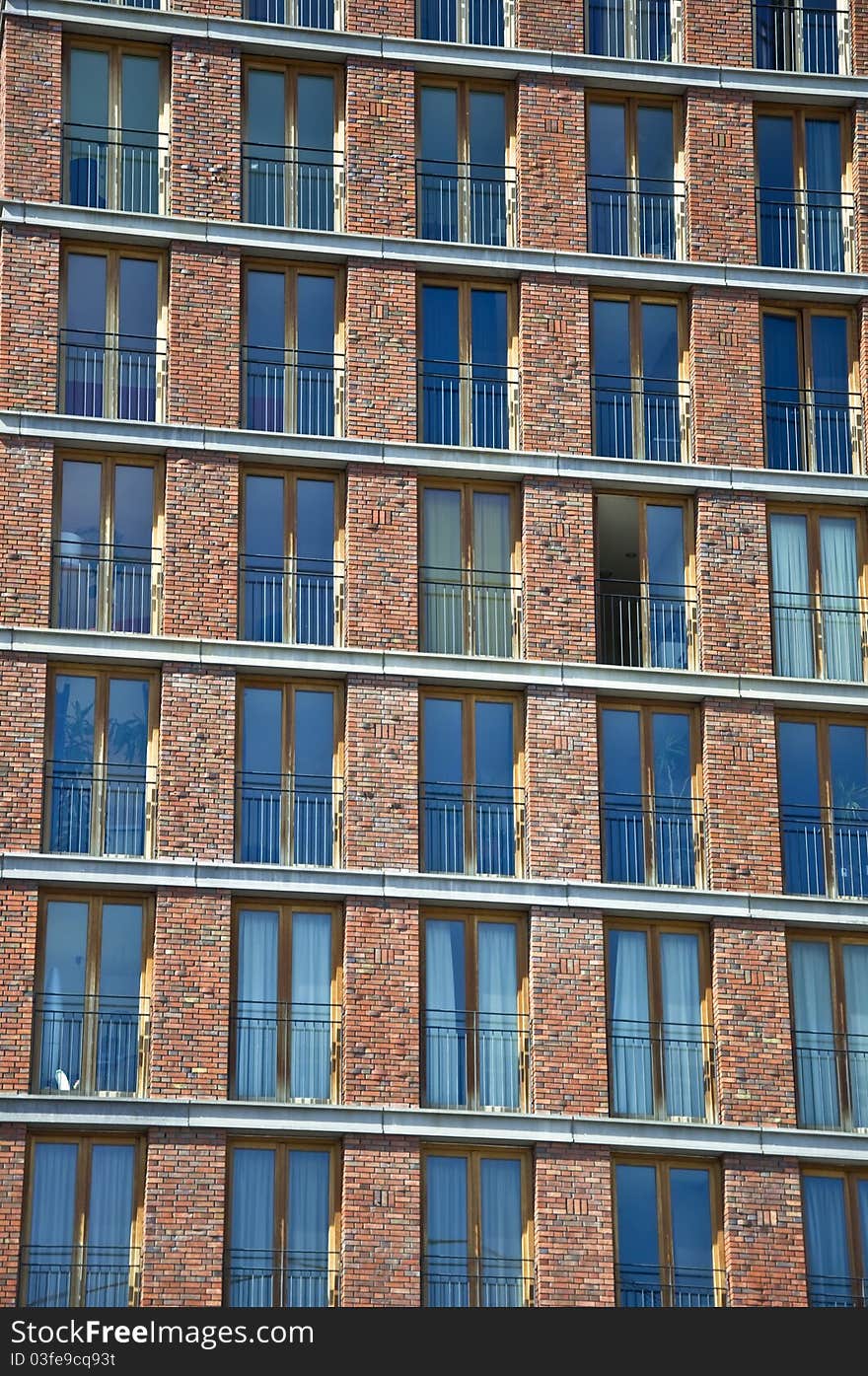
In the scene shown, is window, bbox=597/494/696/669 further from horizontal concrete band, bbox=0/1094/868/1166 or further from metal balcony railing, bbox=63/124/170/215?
metal balcony railing, bbox=63/124/170/215

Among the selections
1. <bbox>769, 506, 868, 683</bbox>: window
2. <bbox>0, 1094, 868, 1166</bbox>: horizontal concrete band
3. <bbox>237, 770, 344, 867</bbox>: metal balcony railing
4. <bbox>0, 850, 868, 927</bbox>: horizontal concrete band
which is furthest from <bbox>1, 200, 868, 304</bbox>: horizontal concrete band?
<bbox>0, 1094, 868, 1166</bbox>: horizontal concrete band

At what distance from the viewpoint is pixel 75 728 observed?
41.0m

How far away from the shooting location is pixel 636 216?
4494 centimetres

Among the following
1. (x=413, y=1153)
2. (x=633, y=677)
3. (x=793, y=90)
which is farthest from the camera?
(x=793, y=90)

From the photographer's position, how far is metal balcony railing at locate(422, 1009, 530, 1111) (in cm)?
4034

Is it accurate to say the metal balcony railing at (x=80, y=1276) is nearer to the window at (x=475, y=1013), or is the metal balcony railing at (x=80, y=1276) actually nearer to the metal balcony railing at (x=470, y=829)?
the window at (x=475, y=1013)

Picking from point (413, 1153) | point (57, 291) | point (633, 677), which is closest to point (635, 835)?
point (633, 677)

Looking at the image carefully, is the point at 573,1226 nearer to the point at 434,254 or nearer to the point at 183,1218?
the point at 183,1218

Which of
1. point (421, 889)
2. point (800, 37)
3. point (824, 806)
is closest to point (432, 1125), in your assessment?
point (421, 889)

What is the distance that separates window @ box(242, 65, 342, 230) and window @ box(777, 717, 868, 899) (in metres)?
10.4

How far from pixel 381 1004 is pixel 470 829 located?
2.97 meters

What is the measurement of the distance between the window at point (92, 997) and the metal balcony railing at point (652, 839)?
265 inches
